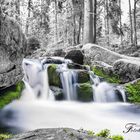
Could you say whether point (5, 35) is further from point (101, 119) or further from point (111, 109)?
point (111, 109)

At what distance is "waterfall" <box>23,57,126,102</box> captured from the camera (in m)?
12.4

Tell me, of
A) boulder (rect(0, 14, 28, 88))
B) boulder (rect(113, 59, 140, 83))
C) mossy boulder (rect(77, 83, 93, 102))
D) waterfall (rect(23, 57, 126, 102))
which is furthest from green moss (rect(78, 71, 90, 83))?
boulder (rect(0, 14, 28, 88))

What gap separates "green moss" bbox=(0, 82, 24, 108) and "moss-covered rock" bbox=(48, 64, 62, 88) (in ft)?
6.99

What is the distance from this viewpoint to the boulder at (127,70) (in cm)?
1489

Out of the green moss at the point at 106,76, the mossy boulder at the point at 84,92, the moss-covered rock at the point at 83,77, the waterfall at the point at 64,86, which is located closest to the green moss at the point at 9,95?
the waterfall at the point at 64,86

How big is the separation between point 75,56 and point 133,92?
15.2 feet

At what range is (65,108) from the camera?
11234 millimetres

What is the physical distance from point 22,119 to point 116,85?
5898 mm

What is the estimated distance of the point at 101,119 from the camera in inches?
400

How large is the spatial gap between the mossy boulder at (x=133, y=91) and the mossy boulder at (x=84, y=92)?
5.34 feet

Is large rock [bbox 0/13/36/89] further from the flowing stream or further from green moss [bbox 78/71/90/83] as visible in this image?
green moss [bbox 78/71/90/83]

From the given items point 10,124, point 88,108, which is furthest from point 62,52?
point 10,124

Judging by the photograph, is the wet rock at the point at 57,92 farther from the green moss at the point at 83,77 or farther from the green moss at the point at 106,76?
the green moss at the point at 106,76

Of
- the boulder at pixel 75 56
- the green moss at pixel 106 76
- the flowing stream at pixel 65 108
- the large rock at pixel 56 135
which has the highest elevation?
the boulder at pixel 75 56
